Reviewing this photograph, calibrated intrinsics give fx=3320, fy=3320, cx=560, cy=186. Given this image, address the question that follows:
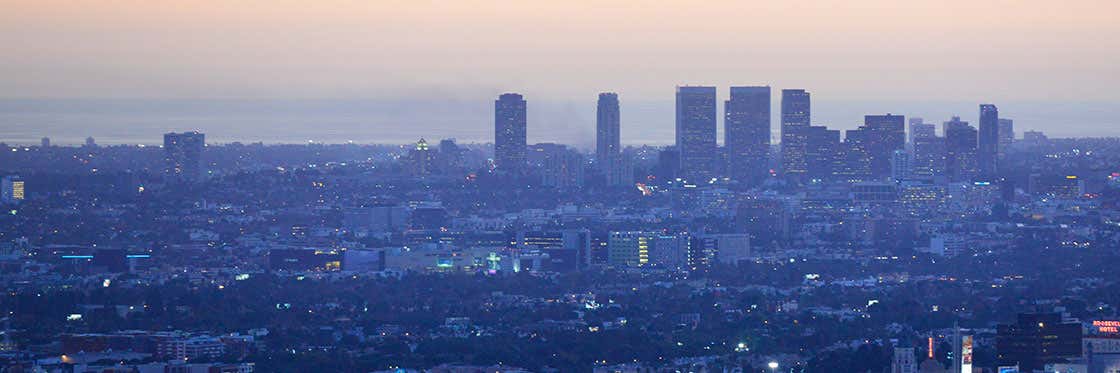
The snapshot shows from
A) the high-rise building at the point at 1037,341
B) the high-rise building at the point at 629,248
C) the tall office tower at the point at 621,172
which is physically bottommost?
the high-rise building at the point at 629,248

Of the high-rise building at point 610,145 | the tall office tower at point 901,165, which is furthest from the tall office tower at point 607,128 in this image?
the tall office tower at point 901,165

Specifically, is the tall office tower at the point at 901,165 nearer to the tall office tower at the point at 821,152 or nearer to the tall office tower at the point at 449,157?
the tall office tower at the point at 821,152

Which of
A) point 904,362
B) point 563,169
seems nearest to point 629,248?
point 563,169

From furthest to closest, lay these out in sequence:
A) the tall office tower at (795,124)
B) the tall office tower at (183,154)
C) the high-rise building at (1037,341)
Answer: the tall office tower at (795,124) < the tall office tower at (183,154) < the high-rise building at (1037,341)

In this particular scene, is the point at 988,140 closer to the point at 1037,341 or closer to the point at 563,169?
the point at 563,169

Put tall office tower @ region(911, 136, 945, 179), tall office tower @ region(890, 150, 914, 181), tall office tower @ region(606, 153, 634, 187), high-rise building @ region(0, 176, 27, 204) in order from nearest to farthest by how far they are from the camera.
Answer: high-rise building @ region(0, 176, 27, 204), tall office tower @ region(606, 153, 634, 187), tall office tower @ region(890, 150, 914, 181), tall office tower @ region(911, 136, 945, 179)

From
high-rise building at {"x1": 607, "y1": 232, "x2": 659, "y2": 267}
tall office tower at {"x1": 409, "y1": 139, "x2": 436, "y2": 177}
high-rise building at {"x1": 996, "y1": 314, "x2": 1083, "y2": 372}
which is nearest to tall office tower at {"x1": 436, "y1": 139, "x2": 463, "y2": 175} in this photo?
tall office tower at {"x1": 409, "y1": 139, "x2": 436, "y2": 177}

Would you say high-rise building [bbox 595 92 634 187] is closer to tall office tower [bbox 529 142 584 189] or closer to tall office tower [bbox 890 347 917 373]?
tall office tower [bbox 529 142 584 189]
